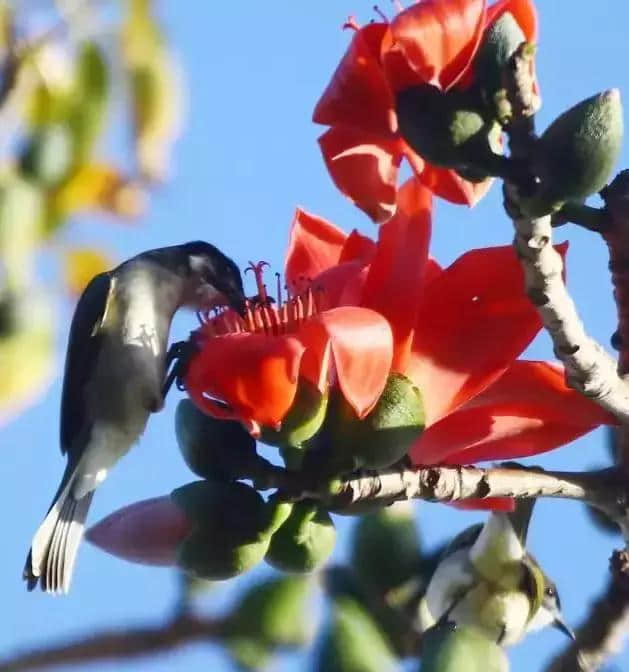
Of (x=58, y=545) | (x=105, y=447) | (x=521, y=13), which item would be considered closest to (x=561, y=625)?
(x=521, y=13)

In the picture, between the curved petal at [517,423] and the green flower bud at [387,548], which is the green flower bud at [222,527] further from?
the curved petal at [517,423]

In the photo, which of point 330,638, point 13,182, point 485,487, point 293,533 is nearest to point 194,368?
point 293,533

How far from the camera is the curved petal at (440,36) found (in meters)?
1.06

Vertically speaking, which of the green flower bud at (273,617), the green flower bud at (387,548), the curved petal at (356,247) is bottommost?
the green flower bud at (273,617)

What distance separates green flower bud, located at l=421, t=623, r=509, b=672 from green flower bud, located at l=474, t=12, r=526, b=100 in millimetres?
438

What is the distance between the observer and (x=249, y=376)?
1219 mm

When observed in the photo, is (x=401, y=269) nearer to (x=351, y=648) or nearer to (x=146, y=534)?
(x=146, y=534)

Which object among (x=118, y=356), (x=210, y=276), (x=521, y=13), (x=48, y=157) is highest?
(x=48, y=157)

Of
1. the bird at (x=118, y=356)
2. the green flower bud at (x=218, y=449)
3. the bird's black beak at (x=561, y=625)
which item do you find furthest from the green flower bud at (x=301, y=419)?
the bird at (x=118, y=356)

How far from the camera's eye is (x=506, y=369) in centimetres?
143

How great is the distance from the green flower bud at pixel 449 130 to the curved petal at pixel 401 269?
0.31m

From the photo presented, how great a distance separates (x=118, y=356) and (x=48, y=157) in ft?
1.72

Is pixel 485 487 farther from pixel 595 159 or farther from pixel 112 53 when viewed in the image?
pixel 112 53

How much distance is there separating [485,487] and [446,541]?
19cm
